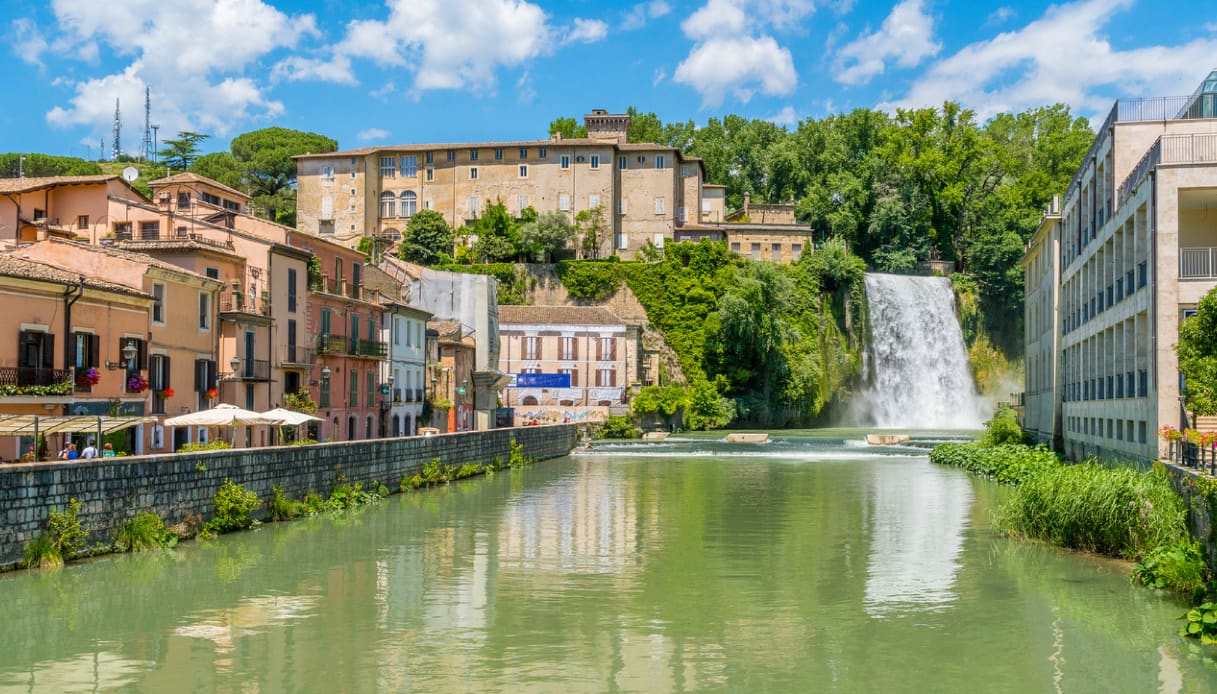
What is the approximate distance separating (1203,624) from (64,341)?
2274 cm

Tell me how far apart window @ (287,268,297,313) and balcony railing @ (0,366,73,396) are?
13868 millimetres

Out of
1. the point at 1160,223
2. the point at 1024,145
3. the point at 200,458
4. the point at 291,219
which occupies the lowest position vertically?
the point at 200,458

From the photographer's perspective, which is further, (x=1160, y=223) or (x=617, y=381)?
(x=617, y=381)

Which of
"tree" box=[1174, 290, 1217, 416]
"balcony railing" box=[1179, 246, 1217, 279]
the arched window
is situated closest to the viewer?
"tree" box=[1174, 290, 1217, 416]

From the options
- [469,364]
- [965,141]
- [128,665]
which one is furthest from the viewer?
[965,141]

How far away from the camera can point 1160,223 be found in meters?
24.0

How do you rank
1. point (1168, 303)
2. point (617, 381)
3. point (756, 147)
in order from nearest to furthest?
point (1168, 303), point (617, 381), point (756, 147)

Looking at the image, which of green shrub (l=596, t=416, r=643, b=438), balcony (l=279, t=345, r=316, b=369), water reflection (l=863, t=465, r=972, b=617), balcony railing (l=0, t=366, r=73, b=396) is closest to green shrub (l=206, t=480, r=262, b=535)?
balcony railing (l=0, t=366, r=73, b=396)

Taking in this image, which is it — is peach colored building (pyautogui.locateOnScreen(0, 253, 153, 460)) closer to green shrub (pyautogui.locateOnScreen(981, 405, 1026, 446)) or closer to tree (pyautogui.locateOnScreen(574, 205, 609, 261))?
green shrub (pyautogui.locateOnScreen(981, 405, 1026, 446))

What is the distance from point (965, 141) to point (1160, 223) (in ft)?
229

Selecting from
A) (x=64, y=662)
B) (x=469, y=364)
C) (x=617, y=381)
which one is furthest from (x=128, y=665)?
(x=617, y=381)

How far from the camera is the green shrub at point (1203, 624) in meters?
14.4

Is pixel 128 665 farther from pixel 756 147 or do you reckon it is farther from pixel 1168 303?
pixel 756 147

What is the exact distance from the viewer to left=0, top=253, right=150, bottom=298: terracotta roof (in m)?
25.1
